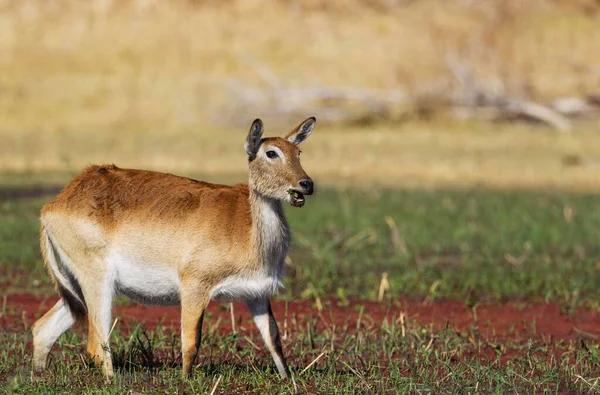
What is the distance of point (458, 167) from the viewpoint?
2223 cm

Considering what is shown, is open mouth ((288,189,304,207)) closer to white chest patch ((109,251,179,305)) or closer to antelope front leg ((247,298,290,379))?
antelope front leg ((247,298,290,379))

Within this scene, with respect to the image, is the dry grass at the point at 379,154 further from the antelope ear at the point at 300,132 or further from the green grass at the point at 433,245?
the antelope ear at the point at 300,132

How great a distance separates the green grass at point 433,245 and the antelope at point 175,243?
11.2 ft

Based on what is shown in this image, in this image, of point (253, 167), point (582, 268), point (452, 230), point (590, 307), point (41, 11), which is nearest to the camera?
point (253, 167)

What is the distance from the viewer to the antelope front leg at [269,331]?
7.26 meters

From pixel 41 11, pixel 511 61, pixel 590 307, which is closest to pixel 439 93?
pixel 511 61

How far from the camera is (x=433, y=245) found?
45.8 feet

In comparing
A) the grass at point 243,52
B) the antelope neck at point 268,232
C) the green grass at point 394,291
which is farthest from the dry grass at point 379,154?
the antelope neck at point 268,232

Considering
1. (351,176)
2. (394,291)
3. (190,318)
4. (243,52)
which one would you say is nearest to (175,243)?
(190,318)

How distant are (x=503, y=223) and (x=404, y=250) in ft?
9.64

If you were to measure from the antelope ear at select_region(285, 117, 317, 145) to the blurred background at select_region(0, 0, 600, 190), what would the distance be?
41.0 feet

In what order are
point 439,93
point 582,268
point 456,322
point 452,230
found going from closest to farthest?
point 456,322 < point 582,268 < point 452,230 < point 439,93

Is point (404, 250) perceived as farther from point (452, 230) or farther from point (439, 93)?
point (439, 93)

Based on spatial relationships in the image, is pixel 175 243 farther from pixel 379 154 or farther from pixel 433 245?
pixel 379 154
